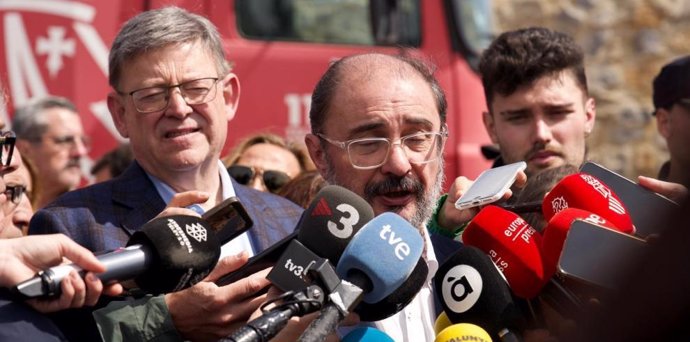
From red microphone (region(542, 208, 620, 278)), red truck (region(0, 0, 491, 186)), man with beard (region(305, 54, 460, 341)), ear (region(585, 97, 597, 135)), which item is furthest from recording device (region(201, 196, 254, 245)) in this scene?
red truck (region(0, 0, 491, 186))

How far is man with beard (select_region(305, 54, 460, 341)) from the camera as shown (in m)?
3.33

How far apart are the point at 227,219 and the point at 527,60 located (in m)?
2.40

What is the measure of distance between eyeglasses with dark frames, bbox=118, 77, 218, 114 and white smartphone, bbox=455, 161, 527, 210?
1.21 meters

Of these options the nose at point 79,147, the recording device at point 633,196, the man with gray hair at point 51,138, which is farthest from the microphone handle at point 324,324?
the nose at point 79,147

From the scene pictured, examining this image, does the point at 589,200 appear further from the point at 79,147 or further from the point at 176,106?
the point at 79,147

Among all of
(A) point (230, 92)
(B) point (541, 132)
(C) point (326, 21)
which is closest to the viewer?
(A) point (230, 92)

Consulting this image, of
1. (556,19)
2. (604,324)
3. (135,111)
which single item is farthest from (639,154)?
(604,324)

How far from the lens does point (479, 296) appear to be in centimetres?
275

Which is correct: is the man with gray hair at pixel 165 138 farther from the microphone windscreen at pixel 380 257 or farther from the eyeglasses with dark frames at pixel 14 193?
the microphone windscreen at pixel 380 257

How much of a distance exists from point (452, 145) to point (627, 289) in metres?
6.91

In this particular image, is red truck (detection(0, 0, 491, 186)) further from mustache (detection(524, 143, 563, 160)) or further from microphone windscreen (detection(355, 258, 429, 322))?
microphone windscreen (detection(355, 258, 429, 322))

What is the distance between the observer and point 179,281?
8.30 ft

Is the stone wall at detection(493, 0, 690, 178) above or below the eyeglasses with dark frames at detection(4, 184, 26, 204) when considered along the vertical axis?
below

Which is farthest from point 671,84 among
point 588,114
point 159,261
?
point 159,261
